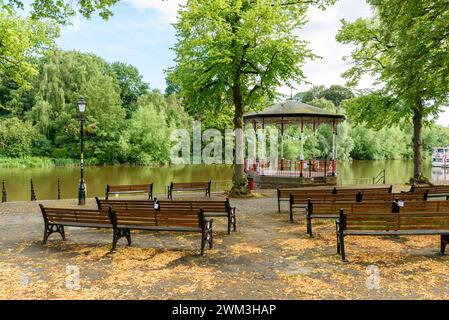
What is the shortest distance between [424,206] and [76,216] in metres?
7.94

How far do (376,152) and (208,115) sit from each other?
57868 millimetres

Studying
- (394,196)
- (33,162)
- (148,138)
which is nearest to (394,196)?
(394,196)

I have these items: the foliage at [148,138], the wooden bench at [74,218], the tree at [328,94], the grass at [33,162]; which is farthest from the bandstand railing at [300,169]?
the tree at [328,94]

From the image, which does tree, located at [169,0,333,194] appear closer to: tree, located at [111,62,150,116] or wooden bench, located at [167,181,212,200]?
wooden bench, located at [167,181,212,200]

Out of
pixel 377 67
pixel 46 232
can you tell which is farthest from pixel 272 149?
pixel 46 232

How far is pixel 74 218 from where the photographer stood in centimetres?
794

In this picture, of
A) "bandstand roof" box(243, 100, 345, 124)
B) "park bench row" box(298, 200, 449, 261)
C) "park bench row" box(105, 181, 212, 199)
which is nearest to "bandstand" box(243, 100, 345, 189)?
"bandstand roof" box(243, 100, 345, 124)

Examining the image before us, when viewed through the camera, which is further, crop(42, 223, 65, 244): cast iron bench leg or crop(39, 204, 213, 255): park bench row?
crop(42, 223, 65, 244): cast iron bench leg

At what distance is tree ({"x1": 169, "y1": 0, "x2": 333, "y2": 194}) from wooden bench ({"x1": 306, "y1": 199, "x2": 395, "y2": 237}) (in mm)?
6986

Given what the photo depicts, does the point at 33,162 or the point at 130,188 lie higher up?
the point at 33,162

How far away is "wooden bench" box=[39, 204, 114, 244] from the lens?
7804mm

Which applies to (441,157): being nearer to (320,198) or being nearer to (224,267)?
(320,198)
